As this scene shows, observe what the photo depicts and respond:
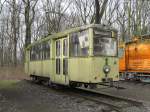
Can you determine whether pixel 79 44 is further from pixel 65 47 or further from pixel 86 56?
pixel 65 47

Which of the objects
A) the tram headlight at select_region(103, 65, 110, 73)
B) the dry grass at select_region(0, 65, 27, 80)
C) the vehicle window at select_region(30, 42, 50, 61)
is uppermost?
the vehicle window at select_region(30, 42, 50, 61)

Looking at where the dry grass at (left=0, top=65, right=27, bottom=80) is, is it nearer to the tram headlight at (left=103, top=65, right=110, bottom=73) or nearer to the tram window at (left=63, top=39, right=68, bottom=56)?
the tram window at (left=63, top=39, right=68, bottom=56)

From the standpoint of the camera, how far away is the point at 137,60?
71.9 feet

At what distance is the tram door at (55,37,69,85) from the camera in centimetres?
1531

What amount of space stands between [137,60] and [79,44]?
9000 millimetres

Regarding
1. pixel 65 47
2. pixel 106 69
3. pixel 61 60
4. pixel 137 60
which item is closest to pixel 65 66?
pixel 61 60

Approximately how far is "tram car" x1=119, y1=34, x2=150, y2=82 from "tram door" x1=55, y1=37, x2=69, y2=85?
24.6 feet

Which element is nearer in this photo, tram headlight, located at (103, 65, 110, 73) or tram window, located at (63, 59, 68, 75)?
tram headlight, located at (103, 65, 110, 73)

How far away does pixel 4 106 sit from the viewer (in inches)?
459

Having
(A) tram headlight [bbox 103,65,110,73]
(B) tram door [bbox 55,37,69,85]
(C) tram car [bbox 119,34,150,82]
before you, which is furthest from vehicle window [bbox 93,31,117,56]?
(C) tram car [bbox 119,34,150,82]

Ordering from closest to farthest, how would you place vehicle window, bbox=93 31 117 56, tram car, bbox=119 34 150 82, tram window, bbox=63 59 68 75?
vehicle window, bbox=93 31 117 56
tram window, bbox=63 59 68 75
tram car, bbox=119 34 150 82

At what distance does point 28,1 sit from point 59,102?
1139 inches

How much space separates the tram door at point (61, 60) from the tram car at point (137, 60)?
750 cm

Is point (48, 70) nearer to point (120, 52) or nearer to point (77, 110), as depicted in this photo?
point (120, 52)
